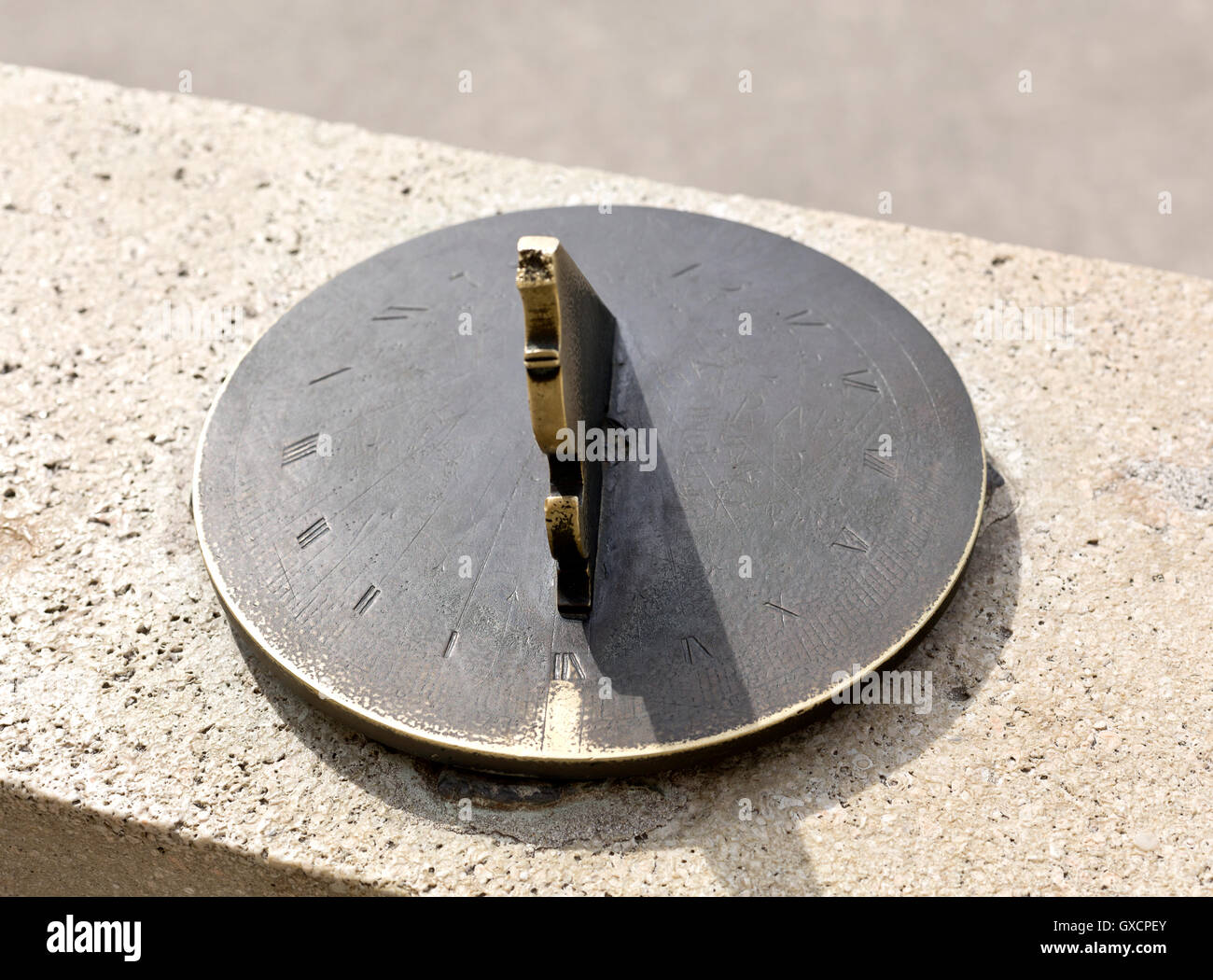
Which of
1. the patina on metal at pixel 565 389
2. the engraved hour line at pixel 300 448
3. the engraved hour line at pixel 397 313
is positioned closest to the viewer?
the patina on metal at pixel 565 389

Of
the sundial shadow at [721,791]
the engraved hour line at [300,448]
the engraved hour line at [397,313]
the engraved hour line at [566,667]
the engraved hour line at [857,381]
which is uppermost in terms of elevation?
the engraved hour line at [397,313]

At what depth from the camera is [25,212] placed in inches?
119

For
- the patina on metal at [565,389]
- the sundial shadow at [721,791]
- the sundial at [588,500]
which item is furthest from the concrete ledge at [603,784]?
the patina on metal at [565,389]

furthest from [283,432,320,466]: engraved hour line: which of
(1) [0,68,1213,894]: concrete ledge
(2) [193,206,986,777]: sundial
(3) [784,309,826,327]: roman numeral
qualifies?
(3) [784,309,826,327]: roman numeral

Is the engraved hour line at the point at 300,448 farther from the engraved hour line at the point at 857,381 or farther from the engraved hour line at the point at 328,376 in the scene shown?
the engraved hour line at the point at 857,381

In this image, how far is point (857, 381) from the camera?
7.45 feet

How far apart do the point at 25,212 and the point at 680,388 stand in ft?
6.56

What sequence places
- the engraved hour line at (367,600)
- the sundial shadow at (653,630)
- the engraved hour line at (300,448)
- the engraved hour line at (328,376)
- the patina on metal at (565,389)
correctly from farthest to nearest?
the engraved hour line at (328,376) → the engraved hour line at (300,448) → the engraved hour line at (367,600) → the sundial shadow at (653,630) → the patina on metal at (565,389)

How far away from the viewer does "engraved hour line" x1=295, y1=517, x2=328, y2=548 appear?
205cm

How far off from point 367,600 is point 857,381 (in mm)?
1081

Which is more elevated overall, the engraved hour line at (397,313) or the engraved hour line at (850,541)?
the engraved hour line at (397,313)

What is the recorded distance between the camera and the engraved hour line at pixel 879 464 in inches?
83.0

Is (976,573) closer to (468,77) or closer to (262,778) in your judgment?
(262,778)

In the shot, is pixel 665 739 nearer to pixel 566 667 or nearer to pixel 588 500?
pixel 566 667
